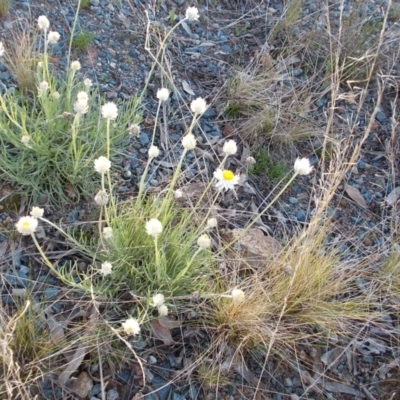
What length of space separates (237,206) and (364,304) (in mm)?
833

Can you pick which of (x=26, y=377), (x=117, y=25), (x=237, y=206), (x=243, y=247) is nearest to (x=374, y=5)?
(x=117, y=25)

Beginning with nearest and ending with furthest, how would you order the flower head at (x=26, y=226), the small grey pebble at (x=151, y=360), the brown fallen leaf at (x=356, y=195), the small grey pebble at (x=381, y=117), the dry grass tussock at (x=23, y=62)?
the flower head at (x=26, y=226)
the small grey pebble at (x=151, y=360)
the dry grass tussock at (x=23, y=62)
the brown fallen leaf at (x=356, y=195)
the small grey pebble at (x=381, y=117)

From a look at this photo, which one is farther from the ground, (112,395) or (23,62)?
(23,62)

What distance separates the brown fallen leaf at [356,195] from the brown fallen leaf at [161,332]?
4.77 feet

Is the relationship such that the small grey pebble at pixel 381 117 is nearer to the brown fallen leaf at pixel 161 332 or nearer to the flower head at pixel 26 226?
the brown fallen leaf at pixel 161 332

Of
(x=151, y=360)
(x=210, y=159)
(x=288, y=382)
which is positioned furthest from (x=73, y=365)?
(x=210, y=159)

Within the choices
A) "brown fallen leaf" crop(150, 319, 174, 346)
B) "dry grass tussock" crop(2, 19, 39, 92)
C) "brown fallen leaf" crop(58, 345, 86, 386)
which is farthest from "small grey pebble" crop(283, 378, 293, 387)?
"dry grass tussock" crop(2, 19, 39, 92)

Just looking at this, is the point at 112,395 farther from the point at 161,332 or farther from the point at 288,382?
the point at 288,382

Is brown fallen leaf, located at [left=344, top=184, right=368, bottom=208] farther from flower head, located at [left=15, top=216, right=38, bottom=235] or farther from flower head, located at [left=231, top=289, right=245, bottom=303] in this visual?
flower head, located at [left=15, top=216, right=38, bottom=235]

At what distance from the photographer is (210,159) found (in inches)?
112

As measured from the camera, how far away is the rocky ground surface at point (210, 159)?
2.05m

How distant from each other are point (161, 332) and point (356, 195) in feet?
4.97

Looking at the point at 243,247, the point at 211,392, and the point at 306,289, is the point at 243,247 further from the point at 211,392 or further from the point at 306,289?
the point at 211,392

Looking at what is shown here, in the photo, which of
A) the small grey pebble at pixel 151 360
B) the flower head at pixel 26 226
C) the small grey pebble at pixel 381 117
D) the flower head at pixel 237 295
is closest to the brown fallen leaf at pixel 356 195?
the small grey pebble at pixel 381 117
